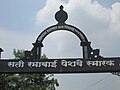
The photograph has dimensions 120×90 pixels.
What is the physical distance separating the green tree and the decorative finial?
11081 millimetres

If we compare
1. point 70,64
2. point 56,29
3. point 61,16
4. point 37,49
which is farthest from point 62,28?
point 70,64

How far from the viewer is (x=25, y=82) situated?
25.2m

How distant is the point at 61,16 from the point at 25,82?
470 inches

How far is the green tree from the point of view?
80.7 feet

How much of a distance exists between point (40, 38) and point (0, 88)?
1109 centimetres

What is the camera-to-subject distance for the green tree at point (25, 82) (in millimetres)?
24589

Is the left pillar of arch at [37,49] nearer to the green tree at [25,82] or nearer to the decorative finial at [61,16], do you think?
the decorative finial at [61,16]

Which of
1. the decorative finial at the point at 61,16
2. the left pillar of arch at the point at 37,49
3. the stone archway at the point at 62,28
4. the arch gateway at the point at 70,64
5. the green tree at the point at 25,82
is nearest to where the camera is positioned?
the arch gateway at the point at 70,64

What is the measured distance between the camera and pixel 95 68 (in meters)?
13.4

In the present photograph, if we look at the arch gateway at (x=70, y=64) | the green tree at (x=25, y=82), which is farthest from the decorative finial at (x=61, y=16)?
the green tree at (x=25, y=82)

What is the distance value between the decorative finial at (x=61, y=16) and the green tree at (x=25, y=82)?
36.4 ft

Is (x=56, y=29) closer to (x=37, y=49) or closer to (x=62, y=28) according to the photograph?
(x=62, y=28)

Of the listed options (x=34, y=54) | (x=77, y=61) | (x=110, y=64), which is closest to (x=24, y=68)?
(x=34, y=54)

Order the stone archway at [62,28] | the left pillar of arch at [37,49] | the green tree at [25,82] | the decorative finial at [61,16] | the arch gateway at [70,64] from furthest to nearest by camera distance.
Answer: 1. the green tree at [25,82]
2. the decorative finial at [61,16]
3. the left pillar of arch at [37,49]
4. the stone archway at [62,28]
5. the arch gateway at [70,64]
